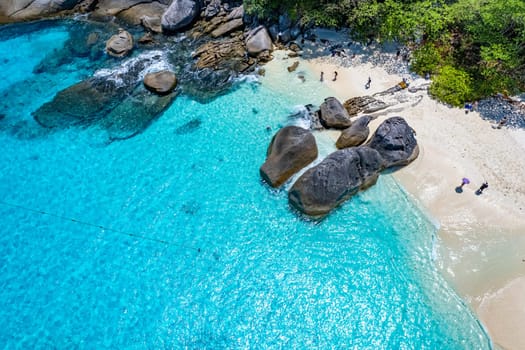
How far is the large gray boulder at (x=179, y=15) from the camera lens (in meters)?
28.8

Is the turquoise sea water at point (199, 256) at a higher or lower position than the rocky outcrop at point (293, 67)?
lower

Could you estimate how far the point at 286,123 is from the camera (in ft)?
71.7

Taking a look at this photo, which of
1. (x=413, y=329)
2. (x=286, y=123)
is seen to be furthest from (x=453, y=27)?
(x=413, y=329)

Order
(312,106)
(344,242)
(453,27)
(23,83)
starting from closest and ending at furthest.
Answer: (344,242) < (312,106) < (453,27) < (23,83)

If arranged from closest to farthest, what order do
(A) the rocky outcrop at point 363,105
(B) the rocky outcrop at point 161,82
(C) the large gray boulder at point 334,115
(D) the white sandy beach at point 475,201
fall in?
1. (D) the white sandy beach at point 475,201
2. (C) the large gray boulder at point 334,115
3. (A) the rocky outcrop at point 363,105
4. (B) the rocky outcrop at point 161,82

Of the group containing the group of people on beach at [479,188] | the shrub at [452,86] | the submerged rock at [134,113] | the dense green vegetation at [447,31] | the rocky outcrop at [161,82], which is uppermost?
the dense green vegetation at [447,31]

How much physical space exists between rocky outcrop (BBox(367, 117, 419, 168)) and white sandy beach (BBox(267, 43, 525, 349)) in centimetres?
68

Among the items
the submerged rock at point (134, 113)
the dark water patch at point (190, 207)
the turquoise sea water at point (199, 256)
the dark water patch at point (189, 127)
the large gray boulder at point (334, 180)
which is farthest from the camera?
the submerged rock at point (134, 113)

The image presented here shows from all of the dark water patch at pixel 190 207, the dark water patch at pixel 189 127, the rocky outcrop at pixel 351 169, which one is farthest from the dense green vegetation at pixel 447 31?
the dark water patch at pixel 190 207

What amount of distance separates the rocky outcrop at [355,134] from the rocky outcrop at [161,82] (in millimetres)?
12921

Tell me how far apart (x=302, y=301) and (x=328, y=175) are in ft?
21.0

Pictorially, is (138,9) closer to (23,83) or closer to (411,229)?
(23,83)

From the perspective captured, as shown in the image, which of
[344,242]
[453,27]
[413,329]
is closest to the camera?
[413,329]

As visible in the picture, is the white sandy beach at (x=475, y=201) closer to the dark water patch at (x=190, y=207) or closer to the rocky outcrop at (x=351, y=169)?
the rocky outcrop at (x=351, y=169)
